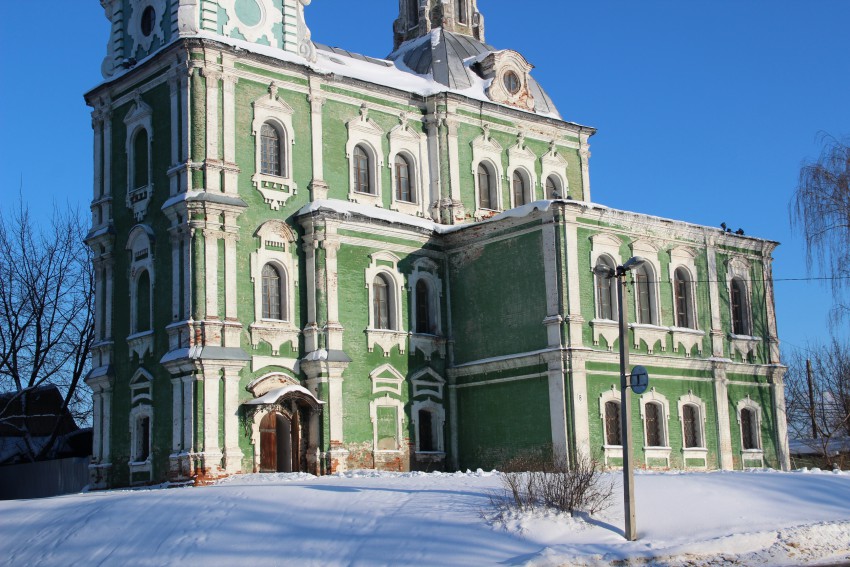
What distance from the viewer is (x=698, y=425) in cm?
3353

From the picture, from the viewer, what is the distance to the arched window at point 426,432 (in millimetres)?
32344

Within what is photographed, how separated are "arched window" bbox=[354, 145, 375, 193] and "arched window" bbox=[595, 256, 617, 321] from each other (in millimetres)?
7053

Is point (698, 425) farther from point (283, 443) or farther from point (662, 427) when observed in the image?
point (283, 443)

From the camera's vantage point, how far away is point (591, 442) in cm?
3012

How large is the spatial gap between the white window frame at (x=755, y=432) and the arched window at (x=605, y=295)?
5.90m

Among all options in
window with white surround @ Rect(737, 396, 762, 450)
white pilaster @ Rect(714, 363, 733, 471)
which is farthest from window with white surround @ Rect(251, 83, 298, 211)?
window with white surround @ Rect(737, 396, 762, 450)

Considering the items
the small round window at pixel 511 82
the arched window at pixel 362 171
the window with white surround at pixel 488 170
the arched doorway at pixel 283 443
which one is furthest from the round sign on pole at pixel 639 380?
the small round window at pixel 511 82

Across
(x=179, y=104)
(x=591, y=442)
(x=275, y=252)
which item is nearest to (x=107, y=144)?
(x=179, y=104)

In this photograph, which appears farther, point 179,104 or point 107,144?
point 107,144

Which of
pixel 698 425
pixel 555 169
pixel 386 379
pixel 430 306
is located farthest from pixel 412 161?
pixel 698 425

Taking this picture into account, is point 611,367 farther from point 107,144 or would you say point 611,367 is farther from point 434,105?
point 107,144

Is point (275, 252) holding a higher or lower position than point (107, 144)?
lower

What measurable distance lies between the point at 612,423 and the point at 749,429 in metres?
6.46

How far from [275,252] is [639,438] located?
1135 centimetres
